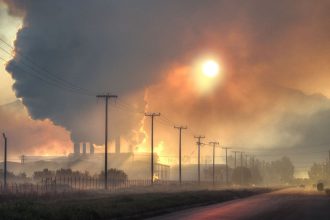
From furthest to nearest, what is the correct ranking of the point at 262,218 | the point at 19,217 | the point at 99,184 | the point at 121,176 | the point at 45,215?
the point at 121,176 < the point at 99,184 < the point at 262,218 < the point at 45,215 < the point at 19,217

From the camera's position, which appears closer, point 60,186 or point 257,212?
point 257,212

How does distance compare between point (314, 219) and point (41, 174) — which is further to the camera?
point (41, 174)

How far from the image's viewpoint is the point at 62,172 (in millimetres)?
156625

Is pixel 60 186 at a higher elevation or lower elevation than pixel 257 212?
lower

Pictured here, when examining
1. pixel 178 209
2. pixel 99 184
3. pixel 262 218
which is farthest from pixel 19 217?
pixel 99 184

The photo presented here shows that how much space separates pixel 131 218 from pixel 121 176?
405 feet

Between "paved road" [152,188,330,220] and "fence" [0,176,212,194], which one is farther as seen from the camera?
"fence" [0,176,212,194]

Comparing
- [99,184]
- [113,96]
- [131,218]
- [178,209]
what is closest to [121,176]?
[99,184]

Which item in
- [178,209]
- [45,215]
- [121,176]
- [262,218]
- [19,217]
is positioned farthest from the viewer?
[121,176]

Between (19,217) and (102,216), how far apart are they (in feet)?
20.5

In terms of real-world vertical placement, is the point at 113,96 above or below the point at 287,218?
above

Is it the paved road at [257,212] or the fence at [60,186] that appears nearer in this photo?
the paved road at [257,212]

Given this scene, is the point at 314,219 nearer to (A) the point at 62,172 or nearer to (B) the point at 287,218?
(B) the point at 287,218

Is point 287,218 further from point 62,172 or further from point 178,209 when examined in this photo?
point 62,172
